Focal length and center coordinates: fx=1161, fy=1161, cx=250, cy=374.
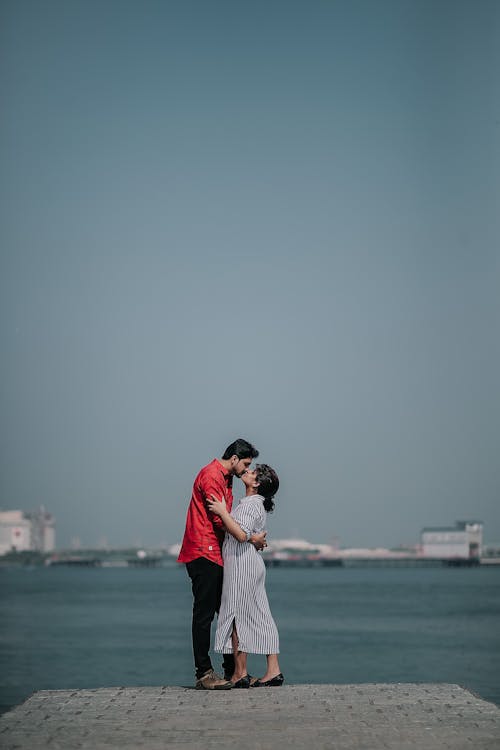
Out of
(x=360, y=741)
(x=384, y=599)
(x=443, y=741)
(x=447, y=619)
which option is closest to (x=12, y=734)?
(x=360, y=741)

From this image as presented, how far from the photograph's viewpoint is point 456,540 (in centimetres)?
18475

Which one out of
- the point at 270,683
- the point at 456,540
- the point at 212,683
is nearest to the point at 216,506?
the point at 212,683

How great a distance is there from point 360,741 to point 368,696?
5.69 ft

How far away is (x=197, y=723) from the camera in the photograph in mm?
6625

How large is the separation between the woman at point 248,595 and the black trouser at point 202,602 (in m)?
0.10

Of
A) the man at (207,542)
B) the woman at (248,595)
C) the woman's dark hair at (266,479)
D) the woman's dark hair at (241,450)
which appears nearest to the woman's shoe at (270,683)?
the woman at (248,595)

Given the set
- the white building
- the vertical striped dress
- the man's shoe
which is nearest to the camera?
the man's shoe

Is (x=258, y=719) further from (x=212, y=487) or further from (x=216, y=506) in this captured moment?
(x=212, y=487)

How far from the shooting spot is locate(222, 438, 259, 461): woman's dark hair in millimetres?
8359

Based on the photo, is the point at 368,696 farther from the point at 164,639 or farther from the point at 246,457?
the point at 164,639

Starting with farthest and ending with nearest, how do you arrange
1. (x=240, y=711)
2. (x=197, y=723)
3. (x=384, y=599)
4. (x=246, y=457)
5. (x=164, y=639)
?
(x=384, y=599) → (x=164, y=639) → (x=246, y=457) → (x=240, y=711) → (x=197, y=723)

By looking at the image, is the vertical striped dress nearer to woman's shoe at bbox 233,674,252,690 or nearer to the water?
woman's shoe at bbox 233,674,252,690

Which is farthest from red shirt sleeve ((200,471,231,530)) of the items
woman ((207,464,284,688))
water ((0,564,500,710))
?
water ((0,564,500,710))

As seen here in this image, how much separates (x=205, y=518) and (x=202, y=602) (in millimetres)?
602
